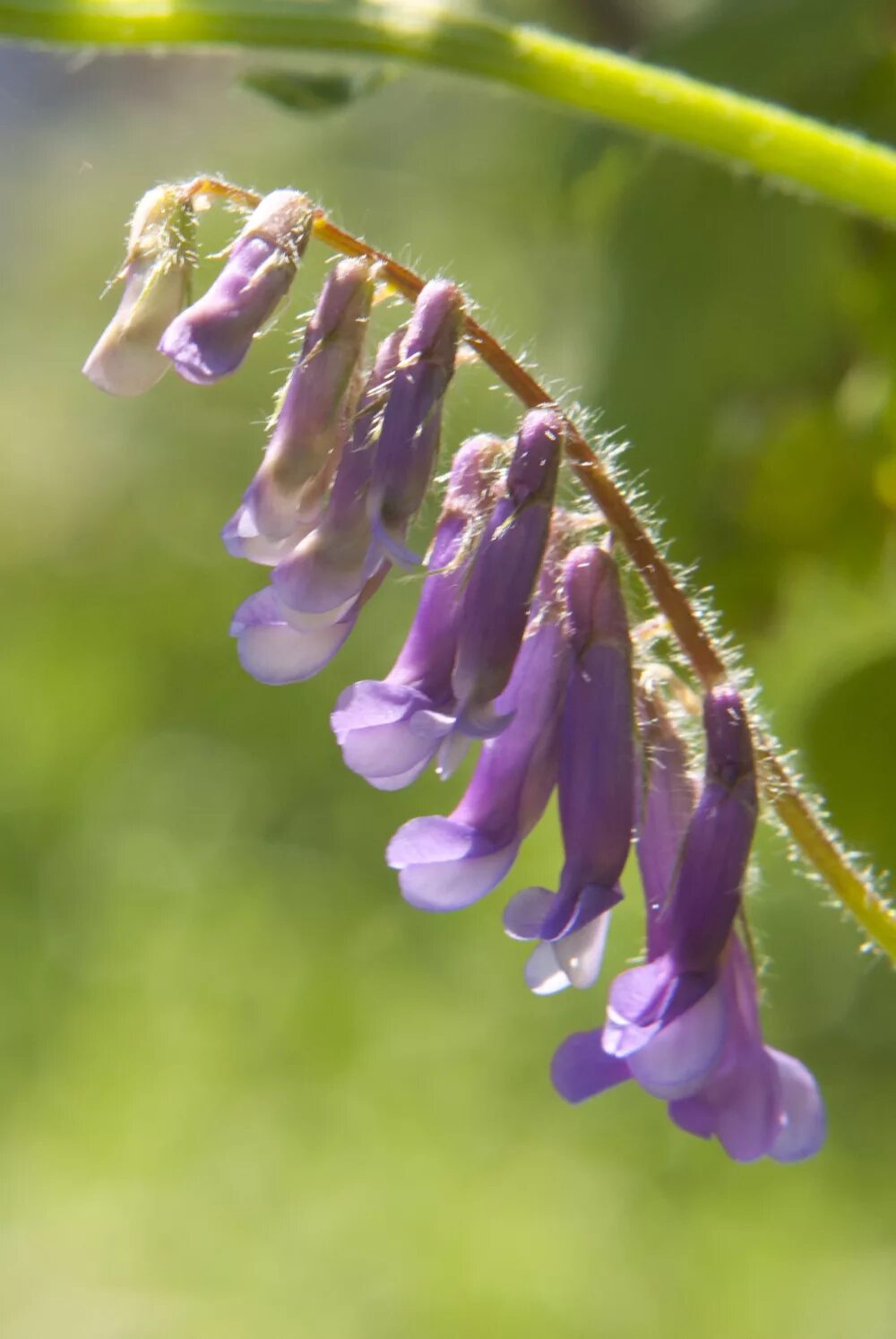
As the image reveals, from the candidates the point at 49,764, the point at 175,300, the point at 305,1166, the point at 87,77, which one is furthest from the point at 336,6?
the point at 87,77

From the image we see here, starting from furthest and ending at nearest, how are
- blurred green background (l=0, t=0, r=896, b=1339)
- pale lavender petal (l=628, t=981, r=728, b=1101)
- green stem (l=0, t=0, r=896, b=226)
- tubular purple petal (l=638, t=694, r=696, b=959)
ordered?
blurred green background (l=0, t=0, r=896, b=1339)
green stem (l=0, t=0, r=896, b=226)
tubular purple petal (l=638, t=694, r=696, b=959)
pale lavender petal (l=628, t=981, r=728, b=1101)

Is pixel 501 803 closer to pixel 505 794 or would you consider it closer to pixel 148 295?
pixel 505 794

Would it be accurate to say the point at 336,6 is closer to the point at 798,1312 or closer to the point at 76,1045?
Answer: the point at 798,1312

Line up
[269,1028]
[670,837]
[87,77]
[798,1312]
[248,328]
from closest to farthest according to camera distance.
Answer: [248,328] < [670,837] < [798,1312] < [269,1028] < [87,77]

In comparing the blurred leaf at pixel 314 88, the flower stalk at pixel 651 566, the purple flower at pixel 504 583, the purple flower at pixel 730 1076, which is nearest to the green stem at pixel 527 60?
the blurred leaf at pixel 314 88

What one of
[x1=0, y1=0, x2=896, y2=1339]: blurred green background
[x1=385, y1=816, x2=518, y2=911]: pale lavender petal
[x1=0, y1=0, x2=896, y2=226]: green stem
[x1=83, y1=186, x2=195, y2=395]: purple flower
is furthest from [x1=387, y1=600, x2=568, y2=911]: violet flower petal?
[x1=0, y1=0, x2=896, y2=1339]: blurred green background

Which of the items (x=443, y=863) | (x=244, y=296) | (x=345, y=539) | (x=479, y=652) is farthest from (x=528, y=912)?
(x=244, y=296)

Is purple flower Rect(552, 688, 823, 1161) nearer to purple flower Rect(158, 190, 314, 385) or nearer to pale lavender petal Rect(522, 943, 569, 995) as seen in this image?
pale lavender petal Rect(522, 943, 569, 995)
